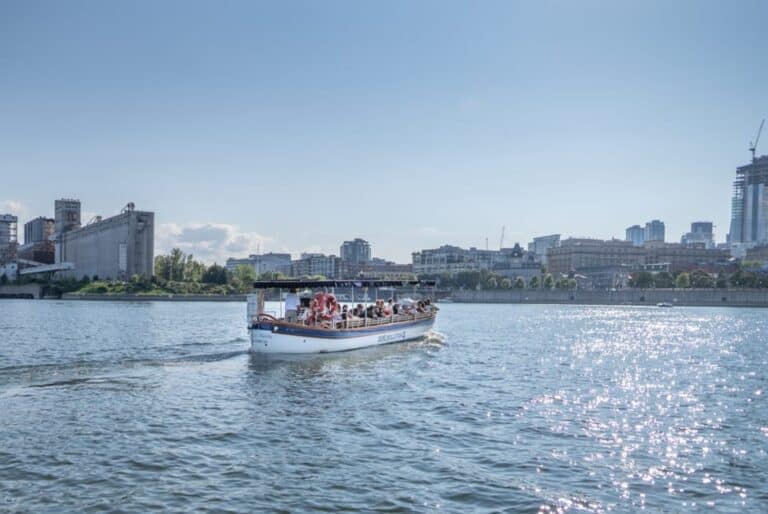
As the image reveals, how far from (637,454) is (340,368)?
74.9ft

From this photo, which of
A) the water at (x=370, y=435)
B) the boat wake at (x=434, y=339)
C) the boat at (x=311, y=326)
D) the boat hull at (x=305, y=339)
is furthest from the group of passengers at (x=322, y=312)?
the boat wake at (x=434, y=339)

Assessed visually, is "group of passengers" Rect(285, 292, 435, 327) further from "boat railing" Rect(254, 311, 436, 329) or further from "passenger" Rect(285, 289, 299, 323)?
"boat railing" Rect(254, 311, 436, 329)

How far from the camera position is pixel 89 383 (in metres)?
34.0

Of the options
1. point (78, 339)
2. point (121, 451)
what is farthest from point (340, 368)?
point (78, 339)

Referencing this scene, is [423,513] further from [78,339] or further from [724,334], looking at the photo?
[724,334]

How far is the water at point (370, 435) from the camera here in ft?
61.0

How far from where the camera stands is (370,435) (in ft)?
82.1

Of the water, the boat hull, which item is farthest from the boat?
the water

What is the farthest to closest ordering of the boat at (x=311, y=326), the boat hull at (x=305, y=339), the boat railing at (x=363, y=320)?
the boat railing at (x=363, y=320) → the boat at (x=311, y=326) → the boat hull at (x=305, y=339)

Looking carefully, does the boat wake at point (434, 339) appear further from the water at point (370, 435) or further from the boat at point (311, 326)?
the water at point (370, 435)

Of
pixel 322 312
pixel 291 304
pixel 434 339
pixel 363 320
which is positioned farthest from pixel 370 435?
pixel 434 339

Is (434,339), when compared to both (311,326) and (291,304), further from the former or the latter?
(311,326)

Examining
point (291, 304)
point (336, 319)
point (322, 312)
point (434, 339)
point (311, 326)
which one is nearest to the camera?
point (311, 326)

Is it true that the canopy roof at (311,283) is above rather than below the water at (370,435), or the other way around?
above
